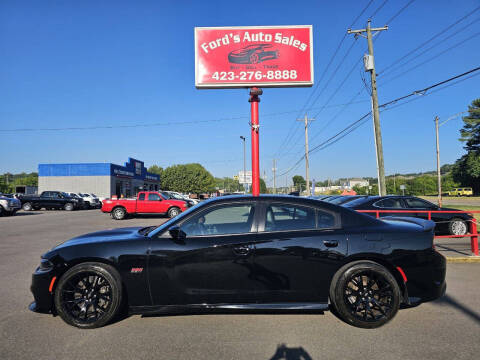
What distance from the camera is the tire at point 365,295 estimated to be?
3455 mm

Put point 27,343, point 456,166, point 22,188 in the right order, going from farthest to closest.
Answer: point 456,166, point 22,188, point 27,343

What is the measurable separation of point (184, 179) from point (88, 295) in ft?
263

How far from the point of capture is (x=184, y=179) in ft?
270

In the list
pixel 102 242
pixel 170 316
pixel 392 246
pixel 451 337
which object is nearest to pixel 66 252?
pixel 102 242

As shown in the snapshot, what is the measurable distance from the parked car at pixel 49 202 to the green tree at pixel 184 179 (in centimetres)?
5448

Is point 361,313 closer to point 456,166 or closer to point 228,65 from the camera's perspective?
point 228,65

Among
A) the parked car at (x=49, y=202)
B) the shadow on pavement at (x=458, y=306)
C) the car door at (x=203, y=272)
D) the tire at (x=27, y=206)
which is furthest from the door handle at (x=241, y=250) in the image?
the tire at (x=27, y=206)

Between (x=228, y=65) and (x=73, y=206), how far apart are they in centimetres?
2083

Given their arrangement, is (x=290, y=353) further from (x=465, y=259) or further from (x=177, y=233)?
(x=465, y=259)

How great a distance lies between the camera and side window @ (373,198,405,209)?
9375 millimetres

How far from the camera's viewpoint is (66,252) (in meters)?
3.53

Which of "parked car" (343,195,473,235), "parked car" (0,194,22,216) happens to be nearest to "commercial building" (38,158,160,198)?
"parked car" (0,194,22,216)

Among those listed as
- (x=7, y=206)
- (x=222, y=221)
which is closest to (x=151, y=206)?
(x=7, y=206)

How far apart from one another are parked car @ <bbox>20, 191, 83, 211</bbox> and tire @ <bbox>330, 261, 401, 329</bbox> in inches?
1129
